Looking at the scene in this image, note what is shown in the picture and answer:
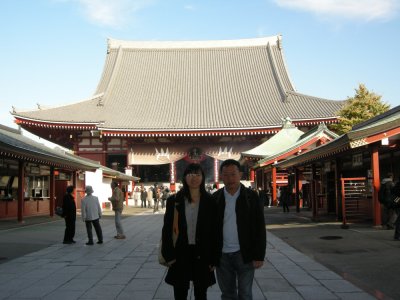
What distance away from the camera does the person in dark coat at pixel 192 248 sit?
4.30m

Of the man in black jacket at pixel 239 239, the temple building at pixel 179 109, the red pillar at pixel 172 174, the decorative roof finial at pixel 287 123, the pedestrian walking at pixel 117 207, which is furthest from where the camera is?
the red pillar at pixel 172 174

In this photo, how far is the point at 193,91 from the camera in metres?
40.5

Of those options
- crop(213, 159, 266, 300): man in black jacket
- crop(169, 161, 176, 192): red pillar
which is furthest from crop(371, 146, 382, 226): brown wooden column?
crop(169, 161, 176, 192): red pillar

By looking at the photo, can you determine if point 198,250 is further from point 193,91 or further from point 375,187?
point 193,91

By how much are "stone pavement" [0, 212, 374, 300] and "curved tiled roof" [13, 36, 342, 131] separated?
929 inches

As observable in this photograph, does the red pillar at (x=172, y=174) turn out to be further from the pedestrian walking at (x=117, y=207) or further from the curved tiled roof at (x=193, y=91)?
the pedestrian walking at (x=117, y=207)

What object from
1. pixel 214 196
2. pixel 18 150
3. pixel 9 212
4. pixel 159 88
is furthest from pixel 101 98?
pixel 214 196

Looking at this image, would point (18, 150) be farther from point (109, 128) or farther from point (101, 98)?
point (101, 98)

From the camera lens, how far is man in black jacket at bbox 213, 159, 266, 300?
4270mm

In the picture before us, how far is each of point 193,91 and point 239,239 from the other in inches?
1445

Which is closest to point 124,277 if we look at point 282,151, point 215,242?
point 215,242

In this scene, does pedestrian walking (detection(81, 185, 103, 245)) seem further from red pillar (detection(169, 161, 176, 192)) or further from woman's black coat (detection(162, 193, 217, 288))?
red pillar (detection(169, 161, 176, 192))

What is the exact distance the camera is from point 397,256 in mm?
8438

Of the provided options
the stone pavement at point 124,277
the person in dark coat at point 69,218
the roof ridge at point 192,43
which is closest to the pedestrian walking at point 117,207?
the person in dark coat at point 69,218
